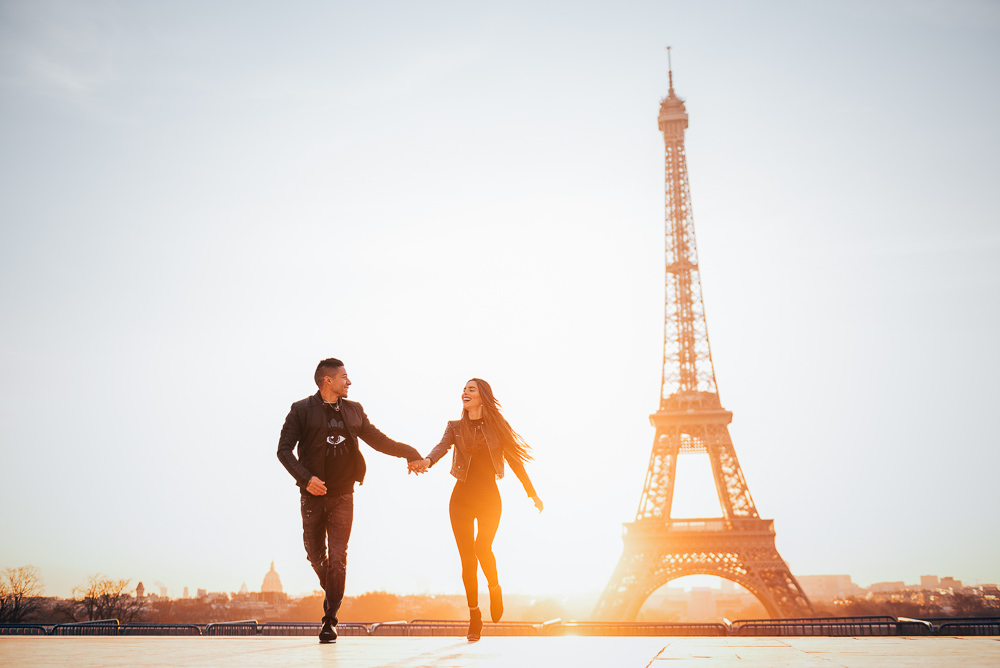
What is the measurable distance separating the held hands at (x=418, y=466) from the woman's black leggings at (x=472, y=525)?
18.1 inches

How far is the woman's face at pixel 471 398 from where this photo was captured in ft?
24.6

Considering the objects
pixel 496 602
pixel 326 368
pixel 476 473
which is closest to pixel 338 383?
pixel 326 368

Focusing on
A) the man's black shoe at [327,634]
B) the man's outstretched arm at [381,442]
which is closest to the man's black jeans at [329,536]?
the man's black shoe at [327,634]

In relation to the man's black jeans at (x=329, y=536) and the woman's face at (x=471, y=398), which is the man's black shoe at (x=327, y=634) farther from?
the woman's face at (x=471, y=398)

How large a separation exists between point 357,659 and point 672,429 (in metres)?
47.9

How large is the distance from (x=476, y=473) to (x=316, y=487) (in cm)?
150

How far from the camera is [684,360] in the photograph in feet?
176

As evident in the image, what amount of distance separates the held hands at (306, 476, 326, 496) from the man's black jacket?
0.32 ft

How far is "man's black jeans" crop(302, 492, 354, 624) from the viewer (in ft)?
23.1

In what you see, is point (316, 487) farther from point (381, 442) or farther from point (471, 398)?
point (471, 398)

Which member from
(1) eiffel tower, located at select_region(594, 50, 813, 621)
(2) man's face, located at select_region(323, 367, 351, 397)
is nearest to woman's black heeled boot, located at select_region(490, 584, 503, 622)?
(2) man's face, located at select_region(323, 367, 351, 397)

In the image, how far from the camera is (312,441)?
23.3 feet

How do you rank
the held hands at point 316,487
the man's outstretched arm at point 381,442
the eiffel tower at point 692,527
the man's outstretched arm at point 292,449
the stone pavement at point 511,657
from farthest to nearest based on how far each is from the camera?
the eiffel tower at point 692,527 → the man's outstretched arm at point 381,442 → the man's outstretched arm at point 292,449 → the held hands at point 316,487 → the stone pavement at point 511,657

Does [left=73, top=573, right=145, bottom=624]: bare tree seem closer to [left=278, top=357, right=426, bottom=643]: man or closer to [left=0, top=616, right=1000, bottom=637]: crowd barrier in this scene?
[left=0, top=616, right=1000, bottom=637]: crowd barrier
